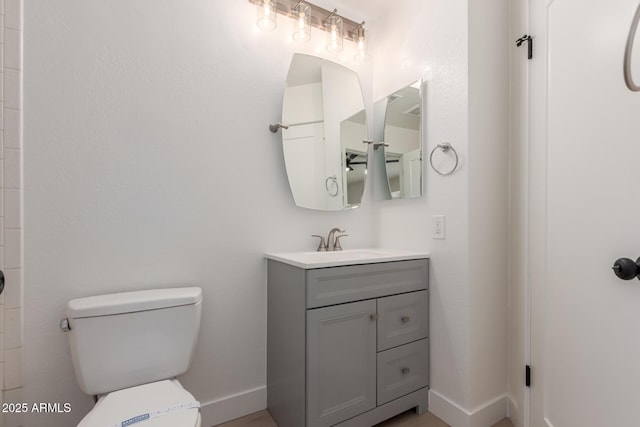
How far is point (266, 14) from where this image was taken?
5.40 ft

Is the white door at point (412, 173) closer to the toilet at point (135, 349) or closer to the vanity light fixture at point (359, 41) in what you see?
the vanity light fixture at point (359, 41)

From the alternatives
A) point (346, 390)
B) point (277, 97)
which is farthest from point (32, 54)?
point (346, 390)

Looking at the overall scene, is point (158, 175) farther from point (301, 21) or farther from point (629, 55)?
point (629, 55)

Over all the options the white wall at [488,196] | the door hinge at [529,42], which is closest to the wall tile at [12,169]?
the white wall at [488,196]

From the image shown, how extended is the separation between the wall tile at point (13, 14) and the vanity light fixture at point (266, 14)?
101 centimetres

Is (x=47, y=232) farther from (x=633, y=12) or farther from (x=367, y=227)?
(x=633, y=12)

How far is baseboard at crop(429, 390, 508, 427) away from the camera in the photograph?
4.71ft

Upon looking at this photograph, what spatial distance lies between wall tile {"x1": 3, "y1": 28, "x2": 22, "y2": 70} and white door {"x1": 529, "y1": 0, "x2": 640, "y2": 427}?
2.16 meters

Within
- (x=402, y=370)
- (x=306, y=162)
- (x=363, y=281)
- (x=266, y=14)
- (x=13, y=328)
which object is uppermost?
(x=266, y=14)

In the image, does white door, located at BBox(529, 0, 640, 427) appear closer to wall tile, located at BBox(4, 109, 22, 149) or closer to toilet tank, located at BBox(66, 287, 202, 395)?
toilet tank, located at BBox(66, 287, 202, 395)

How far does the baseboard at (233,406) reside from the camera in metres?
1.48

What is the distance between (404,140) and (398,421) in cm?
158

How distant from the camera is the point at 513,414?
1.53 m

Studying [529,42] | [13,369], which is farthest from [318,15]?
[13,369]
